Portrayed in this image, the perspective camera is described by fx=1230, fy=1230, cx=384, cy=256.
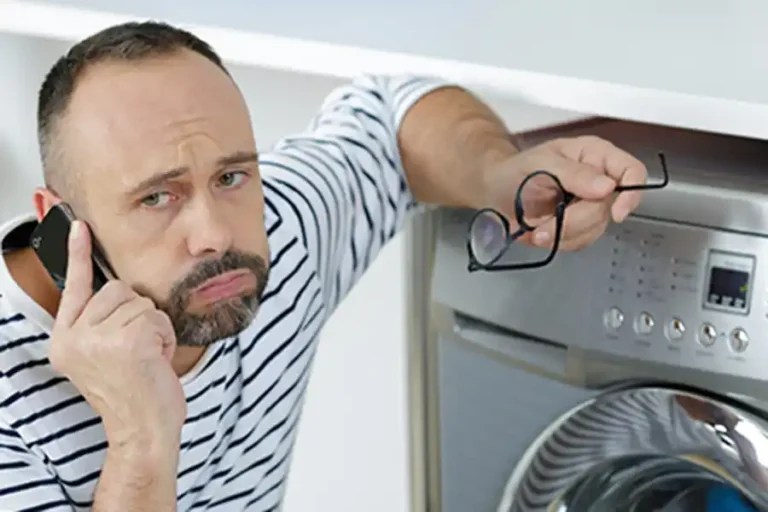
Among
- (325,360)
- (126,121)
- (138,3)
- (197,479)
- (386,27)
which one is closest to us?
(126,121)

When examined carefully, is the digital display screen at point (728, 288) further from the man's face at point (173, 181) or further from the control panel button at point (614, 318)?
the man's face at point (173, 181)

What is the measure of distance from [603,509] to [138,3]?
68 centimetres

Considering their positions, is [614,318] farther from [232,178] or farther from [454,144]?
[232,178]

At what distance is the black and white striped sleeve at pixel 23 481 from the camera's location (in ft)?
2.68

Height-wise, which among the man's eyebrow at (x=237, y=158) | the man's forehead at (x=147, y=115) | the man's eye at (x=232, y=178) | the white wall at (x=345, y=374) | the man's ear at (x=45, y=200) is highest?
the man's forehead at (x=147, y=115)

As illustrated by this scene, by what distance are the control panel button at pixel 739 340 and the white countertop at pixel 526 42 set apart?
16 centimetres

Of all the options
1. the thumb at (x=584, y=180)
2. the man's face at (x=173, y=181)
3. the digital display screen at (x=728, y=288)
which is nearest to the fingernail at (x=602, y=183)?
the thumb at (x=584, y=180)

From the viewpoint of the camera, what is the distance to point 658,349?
39.0 inches

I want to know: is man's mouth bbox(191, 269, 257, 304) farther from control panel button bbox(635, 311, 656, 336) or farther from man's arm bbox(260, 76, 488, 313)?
control panel button bbox(635, 311, 656, 336)

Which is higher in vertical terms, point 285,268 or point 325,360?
point 285,268

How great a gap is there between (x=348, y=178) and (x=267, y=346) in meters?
0.16

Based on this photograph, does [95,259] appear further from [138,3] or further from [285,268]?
[138,3]

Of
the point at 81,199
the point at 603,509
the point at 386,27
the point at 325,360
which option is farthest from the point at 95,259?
the point at 325,360

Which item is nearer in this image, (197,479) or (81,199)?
(81,199)
